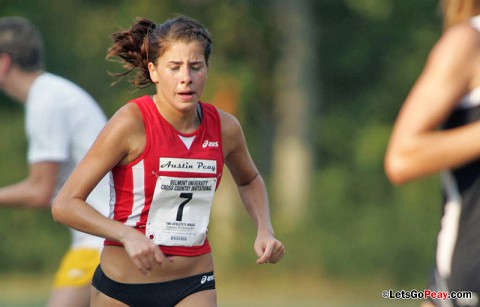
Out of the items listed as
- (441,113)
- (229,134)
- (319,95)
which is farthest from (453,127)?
(319,95)

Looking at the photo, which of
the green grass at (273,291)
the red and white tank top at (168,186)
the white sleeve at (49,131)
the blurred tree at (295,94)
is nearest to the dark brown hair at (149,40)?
the red and white tank top at (168,186)

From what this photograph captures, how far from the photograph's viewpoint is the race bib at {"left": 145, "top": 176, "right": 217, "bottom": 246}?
4.74 metres

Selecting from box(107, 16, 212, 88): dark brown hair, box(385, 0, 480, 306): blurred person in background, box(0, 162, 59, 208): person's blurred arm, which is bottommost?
box(385, 0, 480, 306): blurred person in background

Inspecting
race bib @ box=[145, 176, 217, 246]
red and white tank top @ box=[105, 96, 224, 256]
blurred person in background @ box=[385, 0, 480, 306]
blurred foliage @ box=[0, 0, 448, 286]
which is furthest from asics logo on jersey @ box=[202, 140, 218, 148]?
blurred foliage @ box=[0, 0, 448, 286]

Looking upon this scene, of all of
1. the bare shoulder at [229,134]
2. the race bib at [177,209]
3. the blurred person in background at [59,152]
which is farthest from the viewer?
the blurred person in background at [59,152]

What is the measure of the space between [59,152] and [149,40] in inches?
45.3

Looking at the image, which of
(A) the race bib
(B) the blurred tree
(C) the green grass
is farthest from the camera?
(B) the blurred tree

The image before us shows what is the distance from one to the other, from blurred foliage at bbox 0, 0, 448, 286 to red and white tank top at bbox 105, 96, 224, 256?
499 inches

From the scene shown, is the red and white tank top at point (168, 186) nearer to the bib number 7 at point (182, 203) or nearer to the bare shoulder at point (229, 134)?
the bib number 7 at point (182, 203)

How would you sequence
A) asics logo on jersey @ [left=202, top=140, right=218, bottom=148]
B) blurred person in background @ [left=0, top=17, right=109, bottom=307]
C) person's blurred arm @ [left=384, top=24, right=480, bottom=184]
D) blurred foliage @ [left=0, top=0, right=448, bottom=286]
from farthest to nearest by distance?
1. blurred foliage @ [left=0, top=0, right=448, bottom=286]
2. blurred person in background @ [left=0, top=17, right=109, bottom=307]
3. asics logo on jersey @ [left=202, top=140, right=218, bottom=148]
4. person's blurred arm @ [left=384, top=24, right=480, bottom=184]

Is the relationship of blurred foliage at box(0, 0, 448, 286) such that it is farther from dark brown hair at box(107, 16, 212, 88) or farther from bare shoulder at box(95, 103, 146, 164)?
bare shoulder at box(95, 103, 146, 164)

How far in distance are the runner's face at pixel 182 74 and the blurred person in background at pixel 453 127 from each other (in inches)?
55.9

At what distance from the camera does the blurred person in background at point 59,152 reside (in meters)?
5.80

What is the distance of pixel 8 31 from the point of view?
630cm
